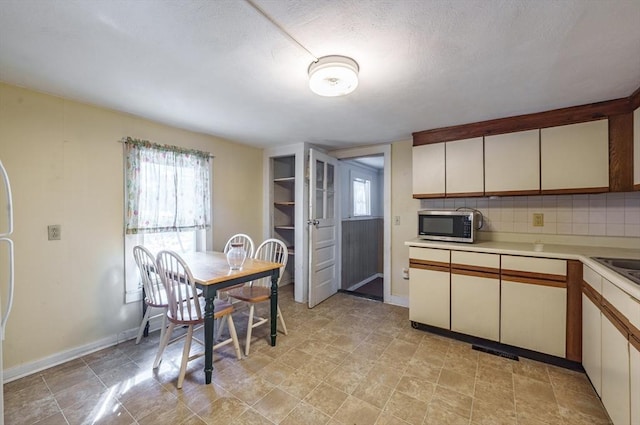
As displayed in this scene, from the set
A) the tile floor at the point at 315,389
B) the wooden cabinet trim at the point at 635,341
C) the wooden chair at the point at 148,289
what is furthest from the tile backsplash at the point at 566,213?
the wooden chair at the point at 148,289

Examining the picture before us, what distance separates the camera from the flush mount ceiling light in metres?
1.55

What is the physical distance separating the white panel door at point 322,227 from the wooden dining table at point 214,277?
100 centimetres

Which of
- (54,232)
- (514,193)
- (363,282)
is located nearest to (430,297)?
(514,193)

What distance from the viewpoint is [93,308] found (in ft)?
7.72

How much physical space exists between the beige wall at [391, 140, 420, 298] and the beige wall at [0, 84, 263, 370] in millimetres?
2841

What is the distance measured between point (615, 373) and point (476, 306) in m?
1.01

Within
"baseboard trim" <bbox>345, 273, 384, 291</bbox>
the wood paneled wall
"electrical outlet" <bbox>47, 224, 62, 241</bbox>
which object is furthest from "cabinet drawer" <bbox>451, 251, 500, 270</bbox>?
"electrical outlet" <bbox>47, 224, 62, 241</bbox>

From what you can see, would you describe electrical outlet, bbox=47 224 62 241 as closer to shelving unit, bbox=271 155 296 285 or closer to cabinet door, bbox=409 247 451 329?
shelving unit, bbox=271 155 296 285

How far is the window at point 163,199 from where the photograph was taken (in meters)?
2.55

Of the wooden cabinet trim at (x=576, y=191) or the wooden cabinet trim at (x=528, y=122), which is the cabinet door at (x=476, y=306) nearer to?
the wooden cabinet trim at (x=576, y=191)

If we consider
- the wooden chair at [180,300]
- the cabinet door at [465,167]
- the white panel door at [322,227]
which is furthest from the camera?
the white panel door at [322,227]

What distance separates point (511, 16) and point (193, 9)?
149cm

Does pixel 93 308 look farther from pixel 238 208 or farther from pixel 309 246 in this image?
pixel 309 246

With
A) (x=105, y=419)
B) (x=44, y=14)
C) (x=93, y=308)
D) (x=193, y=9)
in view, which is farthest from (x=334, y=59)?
(x=93, y=308)
